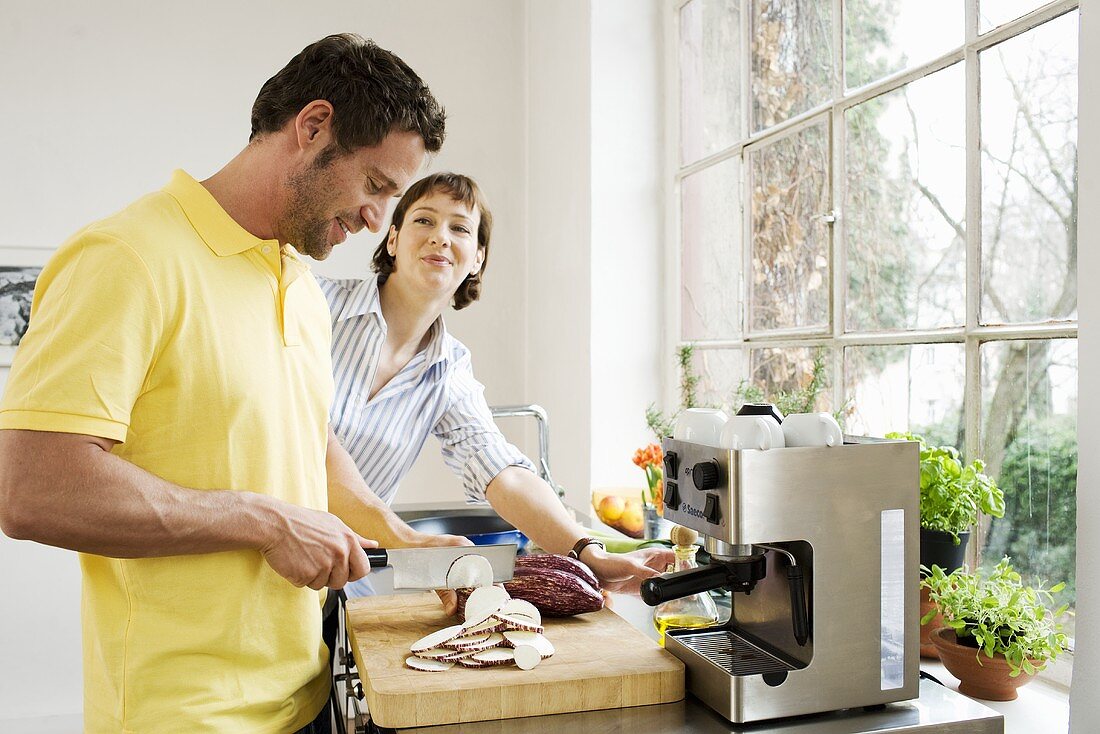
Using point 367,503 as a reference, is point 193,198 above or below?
above

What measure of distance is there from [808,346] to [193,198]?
4.48 ft

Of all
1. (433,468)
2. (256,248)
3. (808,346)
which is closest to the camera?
(256,248)

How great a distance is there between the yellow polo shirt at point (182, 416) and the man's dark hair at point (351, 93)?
0.15 metres

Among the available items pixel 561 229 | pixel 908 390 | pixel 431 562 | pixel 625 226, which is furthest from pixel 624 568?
pixel 561 229

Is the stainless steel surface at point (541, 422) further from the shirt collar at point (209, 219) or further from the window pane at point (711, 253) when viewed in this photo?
the shirt collar at point (209, 219)

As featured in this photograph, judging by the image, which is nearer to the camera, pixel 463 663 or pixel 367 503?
pixel 463 663

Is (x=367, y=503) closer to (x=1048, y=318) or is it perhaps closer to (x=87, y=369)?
(x=87, y=369)

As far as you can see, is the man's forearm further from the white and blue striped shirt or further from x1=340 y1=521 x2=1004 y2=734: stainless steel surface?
the white and blue striped shirt

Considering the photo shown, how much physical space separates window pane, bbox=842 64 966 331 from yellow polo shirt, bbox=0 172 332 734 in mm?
1091

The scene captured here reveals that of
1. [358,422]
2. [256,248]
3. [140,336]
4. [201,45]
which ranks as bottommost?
[358,422]

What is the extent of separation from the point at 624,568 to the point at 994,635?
1.75ft

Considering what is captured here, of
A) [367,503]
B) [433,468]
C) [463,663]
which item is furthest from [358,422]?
[433,468]

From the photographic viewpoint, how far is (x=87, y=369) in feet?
2.92

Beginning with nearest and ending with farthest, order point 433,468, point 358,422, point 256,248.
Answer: point 256,248
point 358,422
point 433,468
